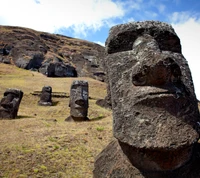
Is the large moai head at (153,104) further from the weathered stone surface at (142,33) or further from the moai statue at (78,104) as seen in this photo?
the moai statue at (78,104)

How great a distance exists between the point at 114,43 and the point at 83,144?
3492 millimetres

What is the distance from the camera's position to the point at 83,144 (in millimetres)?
6102

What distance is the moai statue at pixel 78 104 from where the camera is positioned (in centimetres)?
1088

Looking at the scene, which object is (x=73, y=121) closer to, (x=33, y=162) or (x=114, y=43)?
(x=33, y=162)

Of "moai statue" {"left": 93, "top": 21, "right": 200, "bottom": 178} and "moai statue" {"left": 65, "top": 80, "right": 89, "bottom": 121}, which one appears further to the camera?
"moai statue" {"left": 65, "top": 80, "right": 89, "bottom": 121}

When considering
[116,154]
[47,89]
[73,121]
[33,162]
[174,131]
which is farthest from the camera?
[47,89]

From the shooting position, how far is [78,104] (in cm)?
1098

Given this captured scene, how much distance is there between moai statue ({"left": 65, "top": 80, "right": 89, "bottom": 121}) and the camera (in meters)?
10.9

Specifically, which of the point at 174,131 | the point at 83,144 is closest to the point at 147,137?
the point at 174,131

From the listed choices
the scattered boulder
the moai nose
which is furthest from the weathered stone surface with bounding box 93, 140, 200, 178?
the scattered boulder

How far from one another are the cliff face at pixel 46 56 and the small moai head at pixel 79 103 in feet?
82.8

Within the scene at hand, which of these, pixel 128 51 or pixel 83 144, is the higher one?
pixel 128 51

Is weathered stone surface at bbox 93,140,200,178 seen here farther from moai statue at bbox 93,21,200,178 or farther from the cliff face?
the cliff face

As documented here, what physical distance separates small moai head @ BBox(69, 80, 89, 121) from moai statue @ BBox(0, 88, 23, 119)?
2559 mm
